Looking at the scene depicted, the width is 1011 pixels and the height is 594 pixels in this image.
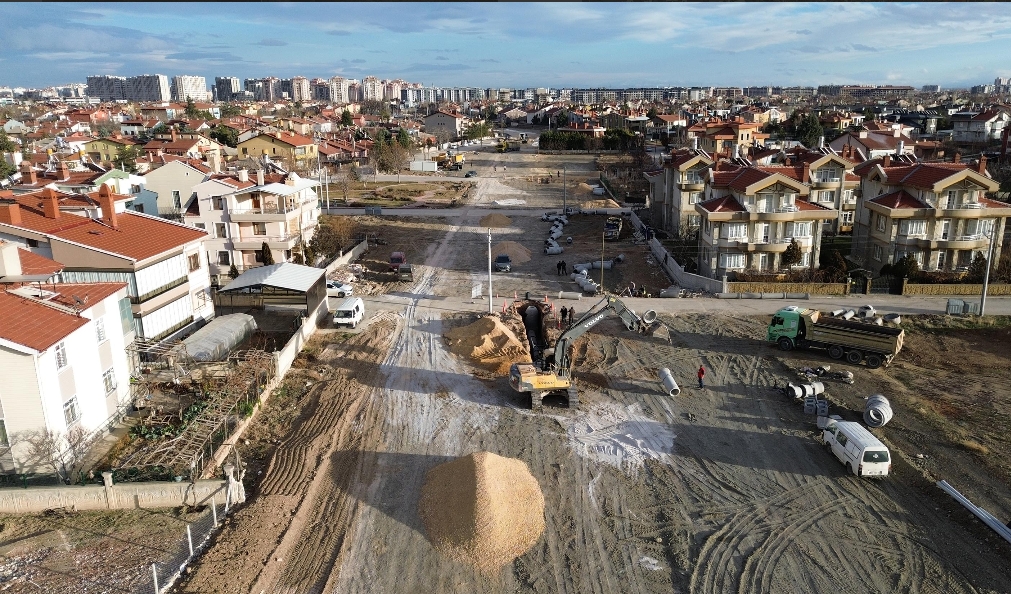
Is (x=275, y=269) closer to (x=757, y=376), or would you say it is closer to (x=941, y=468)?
(x=757, y=376)

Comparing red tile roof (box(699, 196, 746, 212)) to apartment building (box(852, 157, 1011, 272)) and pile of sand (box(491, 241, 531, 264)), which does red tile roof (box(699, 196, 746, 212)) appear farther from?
pile of sand (box(491, 241, 531, 264))

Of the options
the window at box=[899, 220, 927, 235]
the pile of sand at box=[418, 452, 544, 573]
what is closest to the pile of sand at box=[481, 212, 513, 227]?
the window at box=[899, 220, 927, 235]

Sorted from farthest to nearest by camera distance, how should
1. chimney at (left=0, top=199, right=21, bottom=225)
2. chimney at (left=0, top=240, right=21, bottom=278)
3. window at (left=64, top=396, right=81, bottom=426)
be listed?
chimney at (left=0, top=199, right=21, bottom=225) → chimney at (left=0, top=240, right=21, bottom=278) → window at (left=64, top=396, right=81, bottom=426)

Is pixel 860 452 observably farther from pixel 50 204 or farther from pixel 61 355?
pixel 50 204

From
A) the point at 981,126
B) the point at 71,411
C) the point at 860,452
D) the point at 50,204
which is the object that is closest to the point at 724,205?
the point at 860,452

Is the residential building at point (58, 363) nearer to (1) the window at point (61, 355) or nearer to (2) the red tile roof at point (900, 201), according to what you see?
(1) the window at point (61, 355)

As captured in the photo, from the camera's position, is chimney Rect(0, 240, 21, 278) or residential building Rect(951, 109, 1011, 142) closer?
chimney Rect(0, 240, 21, 278)

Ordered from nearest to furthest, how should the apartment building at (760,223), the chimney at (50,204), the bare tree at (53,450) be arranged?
the bare tree at (53,450), the chimney at (50,204), the apartment building at (760,223)

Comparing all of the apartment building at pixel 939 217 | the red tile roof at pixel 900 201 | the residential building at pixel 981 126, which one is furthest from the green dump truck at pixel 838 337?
the residential building at pixel 981 126
